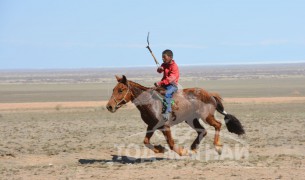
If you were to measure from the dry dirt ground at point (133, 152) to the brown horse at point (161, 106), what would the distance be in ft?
2.23

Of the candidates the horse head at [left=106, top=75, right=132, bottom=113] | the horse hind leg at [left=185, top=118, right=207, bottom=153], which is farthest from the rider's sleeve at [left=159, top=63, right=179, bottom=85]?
the horse hind leg at [left=185, top=118, right=207, bottom=153]

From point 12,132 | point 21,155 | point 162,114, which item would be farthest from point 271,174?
point 12,132

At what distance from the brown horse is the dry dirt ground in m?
0.68

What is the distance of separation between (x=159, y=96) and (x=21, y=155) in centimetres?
469

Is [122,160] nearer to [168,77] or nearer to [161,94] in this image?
[161,94]

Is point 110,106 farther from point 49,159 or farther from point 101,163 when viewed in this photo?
point 49,159

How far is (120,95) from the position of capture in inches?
503

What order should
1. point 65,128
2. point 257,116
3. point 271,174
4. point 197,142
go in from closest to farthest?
point 271,174 → point 197,142 → point 65,128 → point 257,116

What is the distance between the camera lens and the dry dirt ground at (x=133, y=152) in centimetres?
1175

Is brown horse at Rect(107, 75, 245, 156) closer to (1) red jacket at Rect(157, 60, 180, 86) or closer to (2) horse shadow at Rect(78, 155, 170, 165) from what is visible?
(1) red jacket at Rect(157, 60, 180, 86)

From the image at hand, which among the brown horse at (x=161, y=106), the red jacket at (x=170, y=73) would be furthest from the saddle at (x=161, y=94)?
the red jacket at (x=170, y=73)

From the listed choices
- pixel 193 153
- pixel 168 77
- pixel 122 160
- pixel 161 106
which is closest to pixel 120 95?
pixel 161 106

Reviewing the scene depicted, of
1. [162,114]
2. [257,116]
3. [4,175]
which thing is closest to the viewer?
[4,175]

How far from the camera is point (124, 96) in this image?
12805mm
